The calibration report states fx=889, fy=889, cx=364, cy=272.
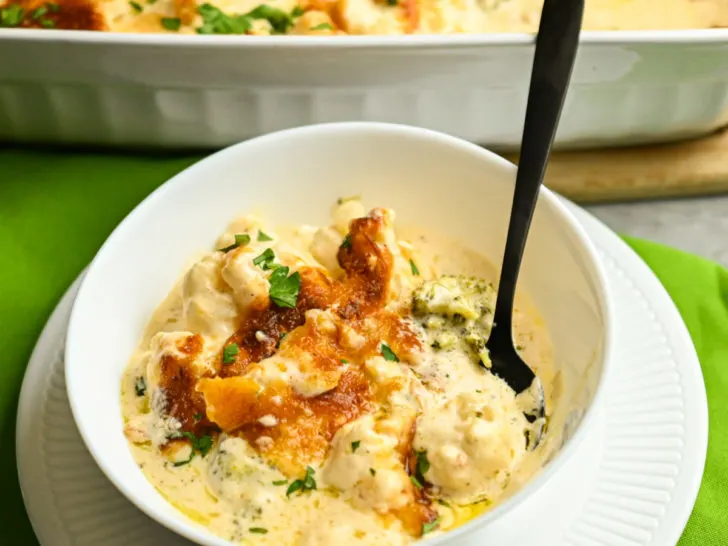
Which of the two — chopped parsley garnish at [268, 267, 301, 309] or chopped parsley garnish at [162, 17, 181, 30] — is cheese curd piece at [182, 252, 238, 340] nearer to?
chopped parsley garnish at [268, 267, 301, 309]

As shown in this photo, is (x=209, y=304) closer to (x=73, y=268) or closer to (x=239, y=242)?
(x=239, y=242)

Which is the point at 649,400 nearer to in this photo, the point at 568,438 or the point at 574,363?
the point at 574,363

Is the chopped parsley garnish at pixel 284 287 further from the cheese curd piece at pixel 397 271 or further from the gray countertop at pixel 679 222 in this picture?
the gray countertop at pixel 679 222

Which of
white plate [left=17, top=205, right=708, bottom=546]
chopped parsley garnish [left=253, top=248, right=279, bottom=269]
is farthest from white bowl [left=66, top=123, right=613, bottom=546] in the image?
chopped parsley garnish [left=253, top=248, right=279, bottom=269]

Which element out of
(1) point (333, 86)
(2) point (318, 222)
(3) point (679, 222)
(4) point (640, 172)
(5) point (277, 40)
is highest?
→ (5) point (277, 40)

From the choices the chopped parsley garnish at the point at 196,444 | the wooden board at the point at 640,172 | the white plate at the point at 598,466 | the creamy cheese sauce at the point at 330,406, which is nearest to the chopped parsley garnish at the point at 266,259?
the creamy cheese sauce at the point at 330,406

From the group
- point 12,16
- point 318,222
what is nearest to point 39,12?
point 12,16
